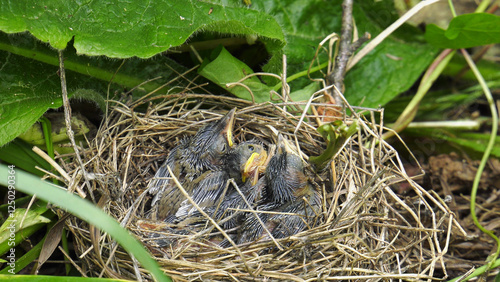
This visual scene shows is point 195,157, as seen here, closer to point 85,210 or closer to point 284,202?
point 284,202

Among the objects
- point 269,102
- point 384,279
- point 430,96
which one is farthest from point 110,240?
point 430,96

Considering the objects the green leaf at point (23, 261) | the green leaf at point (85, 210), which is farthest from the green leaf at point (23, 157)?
the green leaf at point (85, 210)

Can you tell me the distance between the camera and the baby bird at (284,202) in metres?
1.40

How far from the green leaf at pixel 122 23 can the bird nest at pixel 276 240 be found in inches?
12.4

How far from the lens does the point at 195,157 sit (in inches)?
64.9

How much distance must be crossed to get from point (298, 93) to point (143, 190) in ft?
2.44

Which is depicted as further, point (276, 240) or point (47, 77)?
point (47, 77)

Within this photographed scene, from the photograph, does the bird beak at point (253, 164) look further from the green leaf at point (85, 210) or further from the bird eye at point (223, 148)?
the green leaf at point (85, 210)

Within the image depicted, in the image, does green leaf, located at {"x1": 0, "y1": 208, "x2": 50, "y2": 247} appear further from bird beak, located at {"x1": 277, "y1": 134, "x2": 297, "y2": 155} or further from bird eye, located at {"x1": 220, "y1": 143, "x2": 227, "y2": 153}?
bird beak, located at {"x1": 277, "y1": 134, "x2": 297, "y2": 155}

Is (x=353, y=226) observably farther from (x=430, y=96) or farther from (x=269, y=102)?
(x=430, y=96)

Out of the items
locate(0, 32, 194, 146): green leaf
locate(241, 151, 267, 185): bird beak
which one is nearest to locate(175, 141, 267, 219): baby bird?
locate(241, 151, 267, 185): bird beak

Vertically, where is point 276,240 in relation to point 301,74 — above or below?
below

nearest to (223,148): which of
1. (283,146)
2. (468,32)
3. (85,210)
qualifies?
(283,146)

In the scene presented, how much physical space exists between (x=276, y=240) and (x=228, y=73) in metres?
0.70
